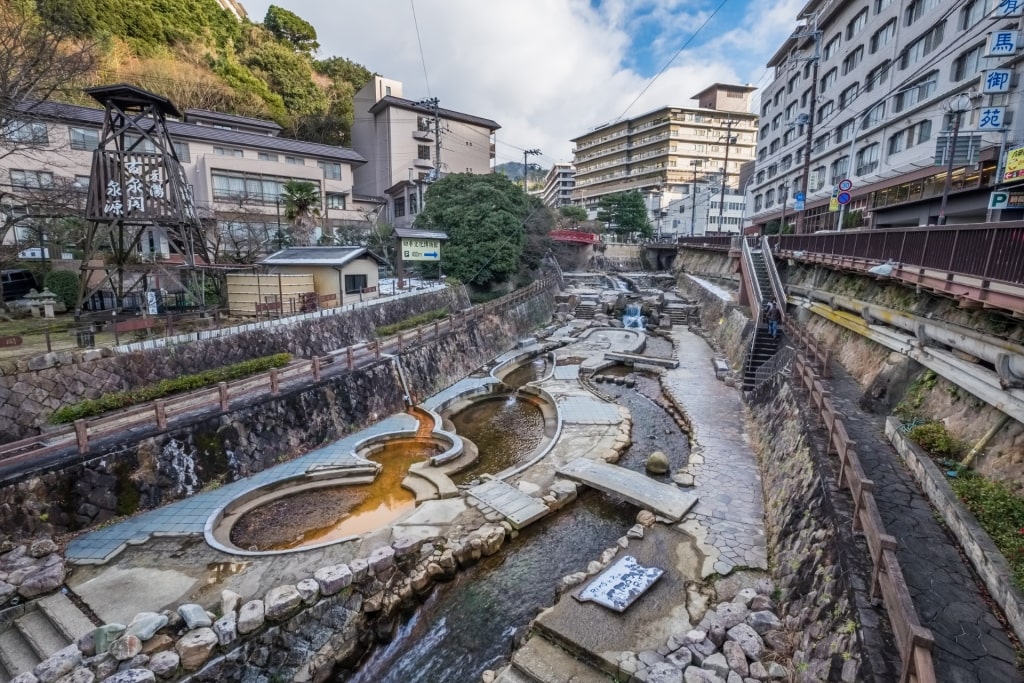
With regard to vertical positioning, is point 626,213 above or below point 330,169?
below

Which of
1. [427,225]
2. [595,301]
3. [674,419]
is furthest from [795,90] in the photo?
[674,419]

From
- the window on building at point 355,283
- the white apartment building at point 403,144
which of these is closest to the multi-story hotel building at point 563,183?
the white apartment building at point 403,144

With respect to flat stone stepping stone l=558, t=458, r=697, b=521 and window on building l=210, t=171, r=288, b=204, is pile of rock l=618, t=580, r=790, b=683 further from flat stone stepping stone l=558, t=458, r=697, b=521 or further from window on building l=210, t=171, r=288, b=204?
window on building l=210, t=171, r=288, b=204

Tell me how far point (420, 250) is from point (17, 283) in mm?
20782

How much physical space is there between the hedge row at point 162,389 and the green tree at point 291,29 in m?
56.3

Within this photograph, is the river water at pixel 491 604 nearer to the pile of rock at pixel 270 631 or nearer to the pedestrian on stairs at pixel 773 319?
the pile of rock at pixel 270 631

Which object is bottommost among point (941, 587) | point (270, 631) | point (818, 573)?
point (270, 631)

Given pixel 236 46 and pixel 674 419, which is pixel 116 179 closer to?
pixel 674 419

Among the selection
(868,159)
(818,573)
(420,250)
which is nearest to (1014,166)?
(868,159)

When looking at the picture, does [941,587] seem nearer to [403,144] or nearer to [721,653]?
[721,653]

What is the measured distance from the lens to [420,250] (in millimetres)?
31734

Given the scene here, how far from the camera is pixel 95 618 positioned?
8297 mm

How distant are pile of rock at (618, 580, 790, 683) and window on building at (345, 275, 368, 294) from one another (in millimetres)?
22831

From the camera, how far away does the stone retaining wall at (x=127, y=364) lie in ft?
40.5
